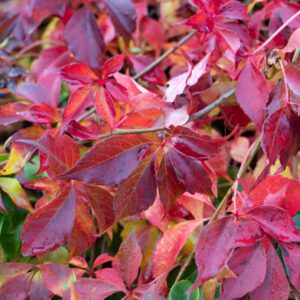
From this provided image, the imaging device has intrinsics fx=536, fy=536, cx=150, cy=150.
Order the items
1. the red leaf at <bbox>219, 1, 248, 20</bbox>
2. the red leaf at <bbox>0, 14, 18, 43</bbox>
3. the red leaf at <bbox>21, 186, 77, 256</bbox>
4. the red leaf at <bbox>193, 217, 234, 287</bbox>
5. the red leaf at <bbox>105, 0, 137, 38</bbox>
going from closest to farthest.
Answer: the red leaf at <bbox>193, 217, 234, 287</bbox> < the red leaf at <bbox>21, 186, 77, 256</bbox> < the red leaf at <bbox>219, 1, 248, 20</bbox> < the red leaf at <bbox>105, 0, 137, 38</bbox> < the red leaf at <bbox>0, 14, 18, 43</bbox>

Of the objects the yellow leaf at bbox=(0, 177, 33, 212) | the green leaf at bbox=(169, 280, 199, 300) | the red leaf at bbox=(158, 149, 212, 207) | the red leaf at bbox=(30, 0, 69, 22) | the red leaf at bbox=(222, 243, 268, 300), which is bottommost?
the green leaf at bbox=(169, 280, 199, 300)

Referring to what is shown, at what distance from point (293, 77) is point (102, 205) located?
28 centimetres

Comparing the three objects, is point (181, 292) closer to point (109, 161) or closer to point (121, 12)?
point (109, 161)

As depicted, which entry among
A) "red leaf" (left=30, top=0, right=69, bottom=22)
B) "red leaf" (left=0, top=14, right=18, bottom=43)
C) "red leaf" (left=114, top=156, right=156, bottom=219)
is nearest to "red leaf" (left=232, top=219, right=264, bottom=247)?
"red leaf" (left=114, top=156, right=156, bottom=219)

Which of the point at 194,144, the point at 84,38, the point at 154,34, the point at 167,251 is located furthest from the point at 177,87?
the point at 154,34

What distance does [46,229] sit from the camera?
64cm

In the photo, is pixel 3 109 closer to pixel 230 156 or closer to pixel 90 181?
pixel 90 181

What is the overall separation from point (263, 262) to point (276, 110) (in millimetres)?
181

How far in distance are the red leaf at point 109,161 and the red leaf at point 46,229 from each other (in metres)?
0.08

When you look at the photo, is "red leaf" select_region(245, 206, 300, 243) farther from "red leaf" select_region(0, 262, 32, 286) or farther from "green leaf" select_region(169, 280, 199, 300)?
"red leaf" select_region(0, 262, 32, 286)

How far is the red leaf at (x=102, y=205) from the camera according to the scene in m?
0.66

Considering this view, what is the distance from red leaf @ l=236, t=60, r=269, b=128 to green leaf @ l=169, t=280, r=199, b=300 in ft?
0.69

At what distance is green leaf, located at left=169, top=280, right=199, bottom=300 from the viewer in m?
0.62

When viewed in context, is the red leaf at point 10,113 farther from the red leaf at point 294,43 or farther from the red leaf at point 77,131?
the red leaf at point 294,43
